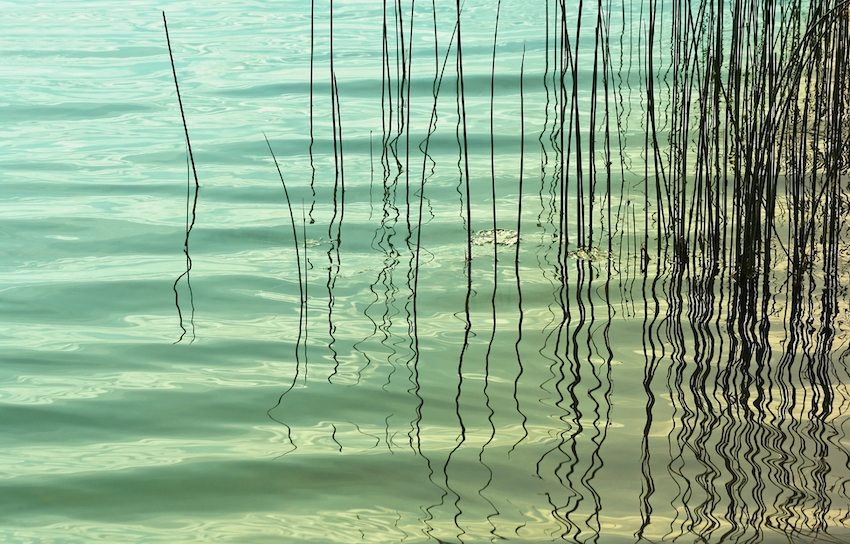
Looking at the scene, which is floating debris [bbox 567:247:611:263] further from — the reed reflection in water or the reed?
the reed

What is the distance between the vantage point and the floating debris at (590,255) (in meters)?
2.01

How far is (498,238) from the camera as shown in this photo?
2217 millimetres

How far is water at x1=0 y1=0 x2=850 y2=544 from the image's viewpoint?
4.05 ft

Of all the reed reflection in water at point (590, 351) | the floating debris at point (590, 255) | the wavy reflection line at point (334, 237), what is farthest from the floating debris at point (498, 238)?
the wavy reflection line at point (334, 237)

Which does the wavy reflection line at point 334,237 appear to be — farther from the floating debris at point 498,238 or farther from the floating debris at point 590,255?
the floating debris at point 590,255

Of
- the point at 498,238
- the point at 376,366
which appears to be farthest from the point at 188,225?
the point at 376,366

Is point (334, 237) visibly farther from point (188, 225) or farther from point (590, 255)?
point (590, 255)

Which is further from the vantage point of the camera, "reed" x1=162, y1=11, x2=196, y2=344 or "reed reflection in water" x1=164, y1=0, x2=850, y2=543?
"reed" x1=162, y1=11, x2=196, y2=344

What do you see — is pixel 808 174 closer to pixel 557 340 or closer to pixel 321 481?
pixel 557 340

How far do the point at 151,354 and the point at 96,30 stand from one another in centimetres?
391

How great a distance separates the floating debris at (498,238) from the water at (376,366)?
1 cm

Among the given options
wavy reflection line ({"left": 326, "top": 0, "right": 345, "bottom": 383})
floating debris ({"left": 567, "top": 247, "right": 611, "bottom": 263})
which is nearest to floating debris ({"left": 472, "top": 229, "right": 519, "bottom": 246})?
floating debris ({"left": 567, "top": 247, "right": 611, "bottom": 263})

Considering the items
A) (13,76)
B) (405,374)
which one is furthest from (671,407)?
(13,76)

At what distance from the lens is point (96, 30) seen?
16.7 feet
